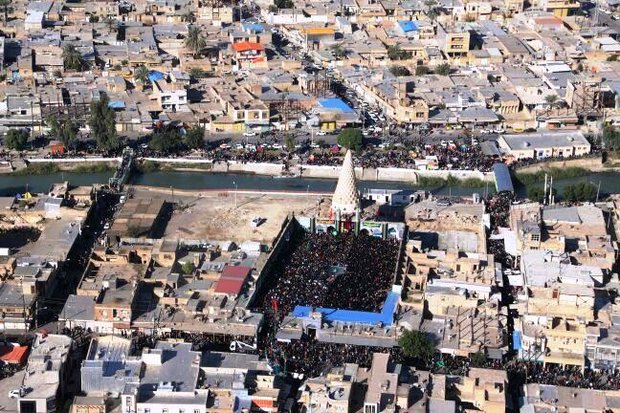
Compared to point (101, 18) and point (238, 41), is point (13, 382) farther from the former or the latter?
point (101, 18)

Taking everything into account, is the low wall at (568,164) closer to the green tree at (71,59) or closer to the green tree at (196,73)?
the green tree at (196,73)

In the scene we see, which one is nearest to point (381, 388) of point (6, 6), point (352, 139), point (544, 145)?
point (352, 139)

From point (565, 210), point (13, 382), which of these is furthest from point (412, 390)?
point (565, 210)

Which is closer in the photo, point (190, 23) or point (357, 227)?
point (357, 227)

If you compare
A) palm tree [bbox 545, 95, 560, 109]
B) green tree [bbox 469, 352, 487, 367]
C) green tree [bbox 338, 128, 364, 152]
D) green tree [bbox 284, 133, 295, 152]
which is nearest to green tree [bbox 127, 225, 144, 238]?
green tree [bbox 284, 133, 295, 152]

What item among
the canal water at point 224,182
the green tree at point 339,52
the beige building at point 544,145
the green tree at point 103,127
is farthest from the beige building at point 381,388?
the green tree at point 339,52

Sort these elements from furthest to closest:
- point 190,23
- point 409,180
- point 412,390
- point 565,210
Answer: point 190,23, point 409,180, point 565,210, point 412,390
